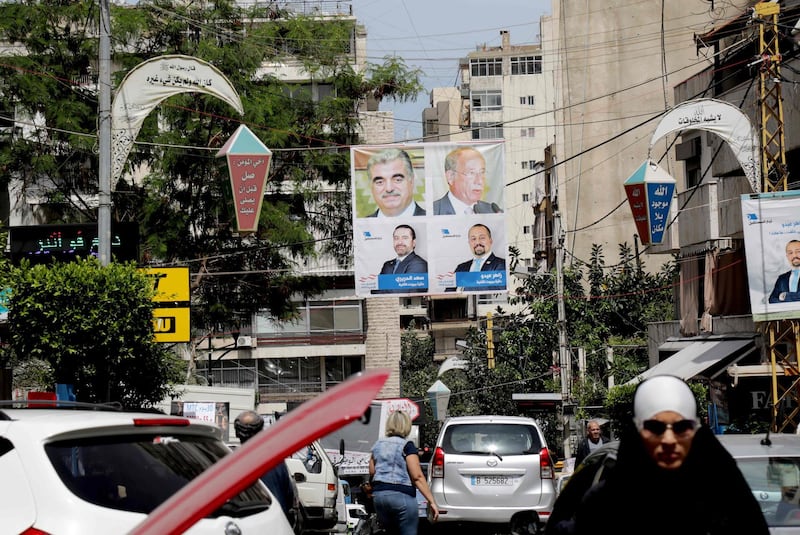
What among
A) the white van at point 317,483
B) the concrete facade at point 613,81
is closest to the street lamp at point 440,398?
the concrete facade at point 613,81

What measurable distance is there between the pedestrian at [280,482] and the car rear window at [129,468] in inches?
115

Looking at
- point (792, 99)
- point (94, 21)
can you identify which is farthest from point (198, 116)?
point (792, 99)

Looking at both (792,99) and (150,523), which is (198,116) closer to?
(792,99)

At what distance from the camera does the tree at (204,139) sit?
1228 inches

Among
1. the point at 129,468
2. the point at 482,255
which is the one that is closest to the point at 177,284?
the point at 482,255

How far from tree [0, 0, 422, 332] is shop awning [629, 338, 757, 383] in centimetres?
902

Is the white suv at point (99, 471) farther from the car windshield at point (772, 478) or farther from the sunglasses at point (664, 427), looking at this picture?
the car windshield at point (772, 478)

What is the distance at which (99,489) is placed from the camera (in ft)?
17.9

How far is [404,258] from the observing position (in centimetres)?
2402

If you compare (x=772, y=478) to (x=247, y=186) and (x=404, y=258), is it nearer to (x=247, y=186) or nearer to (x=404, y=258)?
(x=247, y=186)

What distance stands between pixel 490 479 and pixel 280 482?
7553 mm

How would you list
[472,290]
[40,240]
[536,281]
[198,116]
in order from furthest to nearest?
1. [536,281]
2. [198,116]
3. [472,290]
4. [40,240]

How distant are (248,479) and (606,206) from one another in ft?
197

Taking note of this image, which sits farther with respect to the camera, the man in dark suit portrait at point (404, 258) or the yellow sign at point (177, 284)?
the man in dark suit portrait at point (404, 258)
